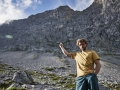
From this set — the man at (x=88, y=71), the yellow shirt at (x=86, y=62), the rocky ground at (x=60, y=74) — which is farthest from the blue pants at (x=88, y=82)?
the rocky ground at (x=60, y=74)

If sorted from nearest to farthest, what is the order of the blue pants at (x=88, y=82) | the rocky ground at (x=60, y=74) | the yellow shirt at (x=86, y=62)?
the blue pants at (x=88, y=82) < the yellow shirt at (x=86, y=62) < the rocky ground at (x=60, y=74)

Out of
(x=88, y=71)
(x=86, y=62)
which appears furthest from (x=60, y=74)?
(x=88, y=71)

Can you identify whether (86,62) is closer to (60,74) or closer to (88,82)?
(88,82)

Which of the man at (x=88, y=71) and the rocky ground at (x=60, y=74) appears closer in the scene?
the man at (x=88, y=71)

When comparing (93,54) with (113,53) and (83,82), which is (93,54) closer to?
(83,82)

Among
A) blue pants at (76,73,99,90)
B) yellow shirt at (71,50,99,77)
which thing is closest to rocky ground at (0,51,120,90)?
blue pants at (76,73,99,90)

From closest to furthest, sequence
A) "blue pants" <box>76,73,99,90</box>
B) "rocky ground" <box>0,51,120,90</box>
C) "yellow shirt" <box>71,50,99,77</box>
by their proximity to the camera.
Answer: "blue pants" <box>76,73,99,90</box>
"yellow shirt" <box>71,50,99,77</box>
"rocky ground" <box>0,51,120,90</box>

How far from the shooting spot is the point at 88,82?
9.96 metres

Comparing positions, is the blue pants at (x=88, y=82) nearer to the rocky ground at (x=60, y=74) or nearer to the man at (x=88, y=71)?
the man at (x=88, y=71)

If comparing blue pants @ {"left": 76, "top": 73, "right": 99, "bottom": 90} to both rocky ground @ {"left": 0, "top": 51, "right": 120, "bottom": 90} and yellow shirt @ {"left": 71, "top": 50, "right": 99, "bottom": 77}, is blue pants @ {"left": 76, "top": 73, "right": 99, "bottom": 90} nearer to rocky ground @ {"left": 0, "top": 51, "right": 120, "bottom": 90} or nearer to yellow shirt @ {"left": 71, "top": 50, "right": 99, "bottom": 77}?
yellow shirt @ {"left": 71, "top": 50, "right": 99, "bottom": 77}

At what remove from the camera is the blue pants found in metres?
9.80

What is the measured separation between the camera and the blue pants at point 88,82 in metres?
9.80

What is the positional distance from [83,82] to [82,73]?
16.9 inches

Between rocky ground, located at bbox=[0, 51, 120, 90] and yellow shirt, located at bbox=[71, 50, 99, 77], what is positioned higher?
yellow shirt, located at bbox=[71, 50, 99, 77]
